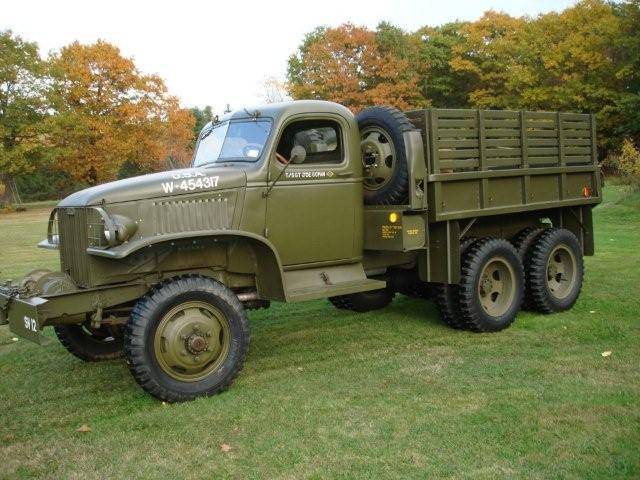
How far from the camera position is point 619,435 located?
4.09 m

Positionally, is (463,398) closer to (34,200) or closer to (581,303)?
(581,303)

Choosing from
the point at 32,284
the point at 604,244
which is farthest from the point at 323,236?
the point at 604,244

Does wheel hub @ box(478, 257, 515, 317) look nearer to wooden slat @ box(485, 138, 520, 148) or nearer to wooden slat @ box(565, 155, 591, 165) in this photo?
wooden slat @ box(485, 138, 520, 148)

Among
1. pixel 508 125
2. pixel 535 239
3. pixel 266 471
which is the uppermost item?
pixel 508 125

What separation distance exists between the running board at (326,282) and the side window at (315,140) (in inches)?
38.6

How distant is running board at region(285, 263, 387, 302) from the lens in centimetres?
581

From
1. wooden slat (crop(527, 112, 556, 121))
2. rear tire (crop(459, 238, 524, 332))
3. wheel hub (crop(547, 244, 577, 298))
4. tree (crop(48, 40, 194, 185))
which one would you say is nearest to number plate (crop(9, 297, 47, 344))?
rear tire (crop(459, 238, 524, 332))

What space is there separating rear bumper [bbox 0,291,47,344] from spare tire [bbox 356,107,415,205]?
313 cm

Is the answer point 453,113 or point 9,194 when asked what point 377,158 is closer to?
point 453,113

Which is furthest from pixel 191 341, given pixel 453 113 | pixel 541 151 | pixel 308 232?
pixel 541 151

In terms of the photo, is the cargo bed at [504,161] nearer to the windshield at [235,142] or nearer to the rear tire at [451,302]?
the rear tire at [451,302]

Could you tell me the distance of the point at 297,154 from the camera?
5.74 metres

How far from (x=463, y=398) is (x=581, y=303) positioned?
3759 mm

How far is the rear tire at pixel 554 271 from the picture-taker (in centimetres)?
754
